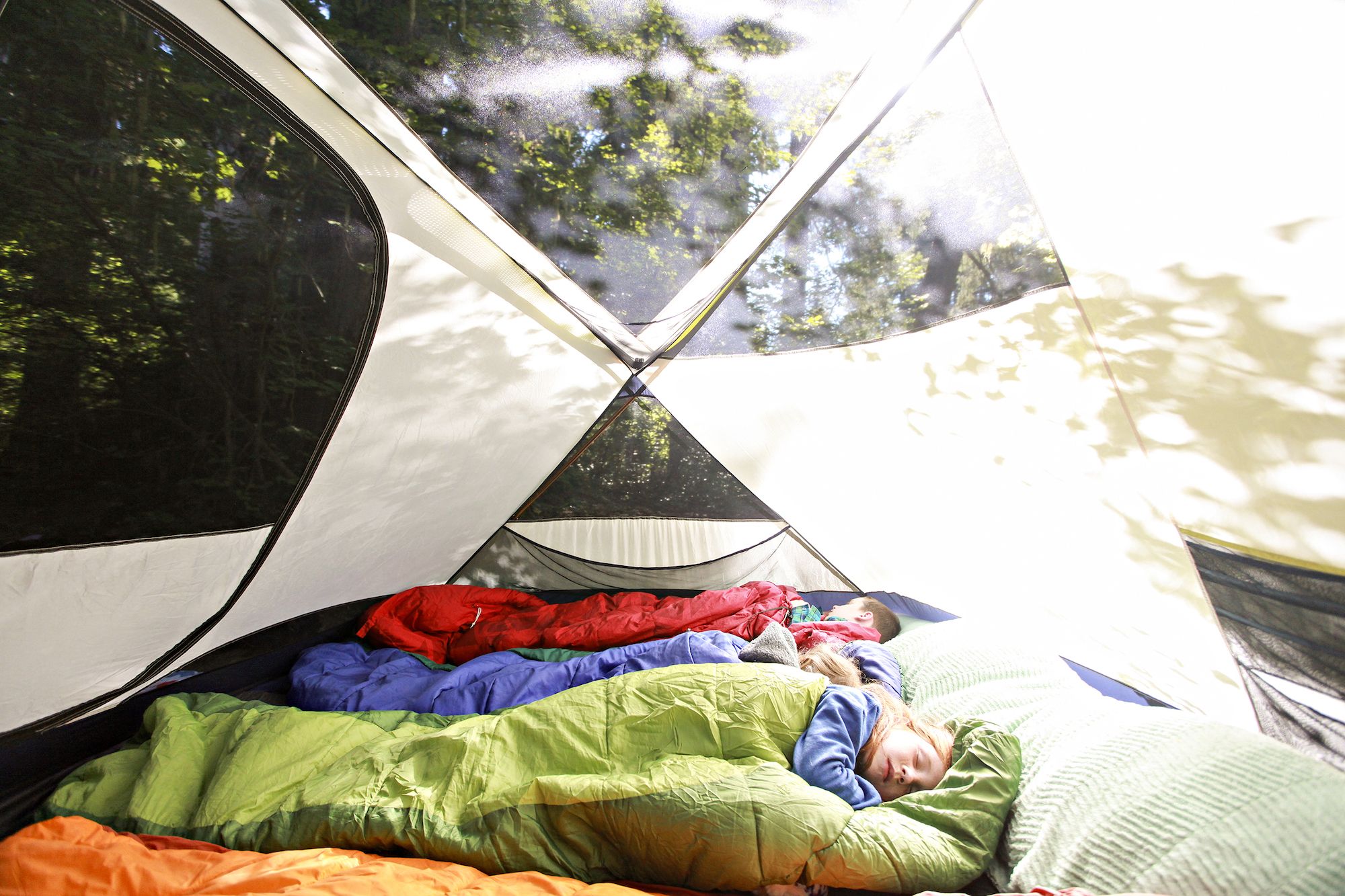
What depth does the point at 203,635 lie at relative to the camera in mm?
1784

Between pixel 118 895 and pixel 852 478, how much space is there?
189 cm

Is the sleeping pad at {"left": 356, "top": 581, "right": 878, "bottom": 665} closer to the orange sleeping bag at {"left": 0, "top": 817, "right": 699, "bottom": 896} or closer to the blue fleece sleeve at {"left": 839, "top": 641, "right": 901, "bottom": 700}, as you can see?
the blue fleece sleeve at {"left": 839, "top": 641, "right": 901, "bottom": 700}

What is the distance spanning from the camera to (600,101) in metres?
1.23

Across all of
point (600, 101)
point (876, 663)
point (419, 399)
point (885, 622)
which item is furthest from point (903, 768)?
point (419, 399)

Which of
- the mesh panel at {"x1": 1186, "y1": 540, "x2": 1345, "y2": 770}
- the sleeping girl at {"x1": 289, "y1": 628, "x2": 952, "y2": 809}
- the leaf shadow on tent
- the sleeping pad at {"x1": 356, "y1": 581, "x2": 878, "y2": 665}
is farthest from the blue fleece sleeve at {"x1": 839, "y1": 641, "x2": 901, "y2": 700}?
the leaf shadow on tent

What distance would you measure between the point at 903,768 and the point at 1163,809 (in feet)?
1.50

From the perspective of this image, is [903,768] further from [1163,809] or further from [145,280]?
[145,280]

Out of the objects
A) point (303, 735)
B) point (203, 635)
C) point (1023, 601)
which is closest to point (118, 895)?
point (303, 735)

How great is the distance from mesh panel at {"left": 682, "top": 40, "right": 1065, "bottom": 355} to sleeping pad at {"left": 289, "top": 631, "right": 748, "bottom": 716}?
992 millimetres

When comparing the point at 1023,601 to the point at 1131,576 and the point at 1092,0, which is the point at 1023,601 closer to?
the point at 1131,576

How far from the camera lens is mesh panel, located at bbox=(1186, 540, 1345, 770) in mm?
836

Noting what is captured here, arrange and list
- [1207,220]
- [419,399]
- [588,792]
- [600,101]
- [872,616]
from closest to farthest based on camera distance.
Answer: [1207,220], [588,792], [600,101], [419,399], [872,616]

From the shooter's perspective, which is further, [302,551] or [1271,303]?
[302,551]

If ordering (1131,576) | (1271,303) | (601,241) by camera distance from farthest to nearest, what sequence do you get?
(601,241), (1131,576), (1271,303)
